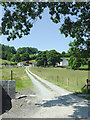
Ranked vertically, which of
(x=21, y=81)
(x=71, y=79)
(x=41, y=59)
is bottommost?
(x=21, y=81)

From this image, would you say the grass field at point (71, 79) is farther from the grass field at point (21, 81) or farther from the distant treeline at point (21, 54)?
the distant treeline at point (21, 54)

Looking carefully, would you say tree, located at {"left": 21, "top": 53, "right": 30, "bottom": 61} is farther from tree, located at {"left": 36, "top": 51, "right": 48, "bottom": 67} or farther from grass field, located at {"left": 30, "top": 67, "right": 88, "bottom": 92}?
grass field, located at {"left": 30, "top": 67, "right": 88, "bottom": 92}

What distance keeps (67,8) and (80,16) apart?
140 centimetres

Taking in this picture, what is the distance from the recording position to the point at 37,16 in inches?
293

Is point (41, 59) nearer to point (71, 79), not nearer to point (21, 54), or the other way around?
point (21, 54)

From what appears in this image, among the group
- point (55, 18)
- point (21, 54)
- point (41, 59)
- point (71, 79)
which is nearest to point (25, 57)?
point (21, 54)

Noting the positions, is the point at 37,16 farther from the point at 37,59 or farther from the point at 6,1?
the point at 37,59

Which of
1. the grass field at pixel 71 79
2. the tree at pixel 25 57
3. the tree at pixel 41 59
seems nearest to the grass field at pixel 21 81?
the grass field at pixel 71 79

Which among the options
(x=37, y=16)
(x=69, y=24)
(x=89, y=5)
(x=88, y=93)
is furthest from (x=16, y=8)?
(x=88, y=93)

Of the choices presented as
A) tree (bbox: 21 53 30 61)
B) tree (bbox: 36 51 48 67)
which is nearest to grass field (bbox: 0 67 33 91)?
tree (bbox: 21 53 30 61)

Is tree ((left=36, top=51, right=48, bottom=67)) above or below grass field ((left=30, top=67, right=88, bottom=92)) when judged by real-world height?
above

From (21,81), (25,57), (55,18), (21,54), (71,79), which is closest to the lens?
(55,18)

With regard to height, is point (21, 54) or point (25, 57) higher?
point (21, 54)

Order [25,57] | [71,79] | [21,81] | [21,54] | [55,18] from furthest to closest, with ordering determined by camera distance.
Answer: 1. [21,54]
2. [25,57]
3. [21,81]
4. [71,79]
5. [55,18]
